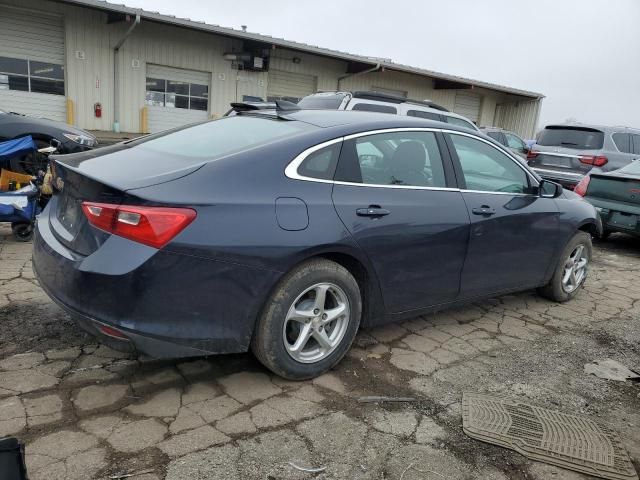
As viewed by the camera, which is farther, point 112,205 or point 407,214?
point 407,214

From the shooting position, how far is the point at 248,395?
2.94 m

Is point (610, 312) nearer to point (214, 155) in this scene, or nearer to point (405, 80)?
point (214, 155)

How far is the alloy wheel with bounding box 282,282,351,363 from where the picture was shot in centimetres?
299

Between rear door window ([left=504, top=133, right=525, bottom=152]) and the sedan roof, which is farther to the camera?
rear door window ([left=504, top=133, right=525, bottom=152])

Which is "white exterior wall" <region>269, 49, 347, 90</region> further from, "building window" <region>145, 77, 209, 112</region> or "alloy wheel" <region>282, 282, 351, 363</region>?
"alloy wheel" <region>282, 282, 351, 363</region>

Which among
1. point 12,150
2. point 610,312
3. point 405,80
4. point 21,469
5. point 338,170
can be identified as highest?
point 405,80

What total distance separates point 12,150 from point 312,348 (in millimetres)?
4874

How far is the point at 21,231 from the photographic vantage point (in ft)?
18.6

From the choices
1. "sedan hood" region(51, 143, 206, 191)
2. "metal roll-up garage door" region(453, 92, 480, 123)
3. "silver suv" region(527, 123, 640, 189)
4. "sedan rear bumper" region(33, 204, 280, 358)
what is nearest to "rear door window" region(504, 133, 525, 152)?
"silver suv" region(527, 123, 640, 189)

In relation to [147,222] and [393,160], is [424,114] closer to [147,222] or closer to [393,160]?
[393,160]

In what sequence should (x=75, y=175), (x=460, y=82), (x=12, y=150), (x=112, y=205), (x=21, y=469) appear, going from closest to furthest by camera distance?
(x=21, y=469), (x=112, y=205), (x=75, y=175), (x=12, y=150), (x=460, y=82)

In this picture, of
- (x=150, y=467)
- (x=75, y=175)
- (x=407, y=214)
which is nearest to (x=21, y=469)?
(x=150, y=467)

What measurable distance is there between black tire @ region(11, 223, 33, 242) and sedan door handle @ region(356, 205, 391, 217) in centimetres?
424

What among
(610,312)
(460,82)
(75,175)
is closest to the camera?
(75,175)
